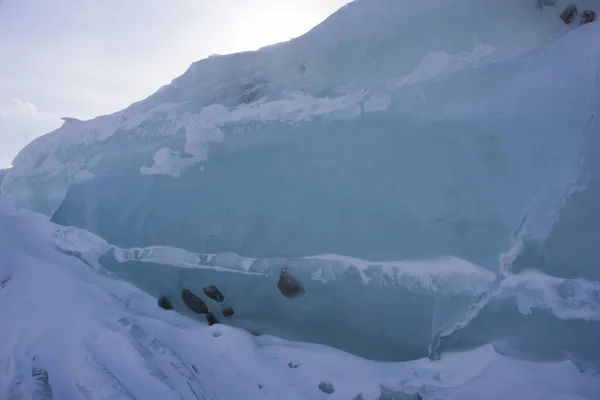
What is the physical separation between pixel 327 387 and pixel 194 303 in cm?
212

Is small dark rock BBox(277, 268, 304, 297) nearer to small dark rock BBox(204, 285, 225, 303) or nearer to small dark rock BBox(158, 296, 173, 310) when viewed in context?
small dark rock BBox(204, 285, 225, 303)

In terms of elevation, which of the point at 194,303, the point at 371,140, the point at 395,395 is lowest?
the point at 395,395

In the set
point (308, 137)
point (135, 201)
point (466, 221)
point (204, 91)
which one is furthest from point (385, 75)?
point (135, 201)

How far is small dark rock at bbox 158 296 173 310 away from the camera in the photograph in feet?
16.8

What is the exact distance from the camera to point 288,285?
4500 mm

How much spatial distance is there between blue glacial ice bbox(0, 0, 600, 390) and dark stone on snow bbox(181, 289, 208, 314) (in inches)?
2.6

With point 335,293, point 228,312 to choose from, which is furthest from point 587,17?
point 228,312

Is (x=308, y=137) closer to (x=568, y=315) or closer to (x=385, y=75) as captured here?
(x=385, y=75)

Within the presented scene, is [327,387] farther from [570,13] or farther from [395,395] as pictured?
[570,13]

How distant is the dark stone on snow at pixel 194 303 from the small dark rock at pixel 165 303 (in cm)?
21

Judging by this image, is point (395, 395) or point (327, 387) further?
point (327, 387)

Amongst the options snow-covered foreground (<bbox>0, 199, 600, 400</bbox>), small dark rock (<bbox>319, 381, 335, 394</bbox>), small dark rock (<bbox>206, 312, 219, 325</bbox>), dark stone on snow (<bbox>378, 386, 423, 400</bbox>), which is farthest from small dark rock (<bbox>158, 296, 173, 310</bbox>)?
dark stone on snow (<bbox>378, 386, 423, 400</bbox>)

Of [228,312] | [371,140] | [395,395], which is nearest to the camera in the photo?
[395,395]

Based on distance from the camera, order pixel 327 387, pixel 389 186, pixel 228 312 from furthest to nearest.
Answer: pixel 228 312 < pixel 389 186 < pixel 327 387
